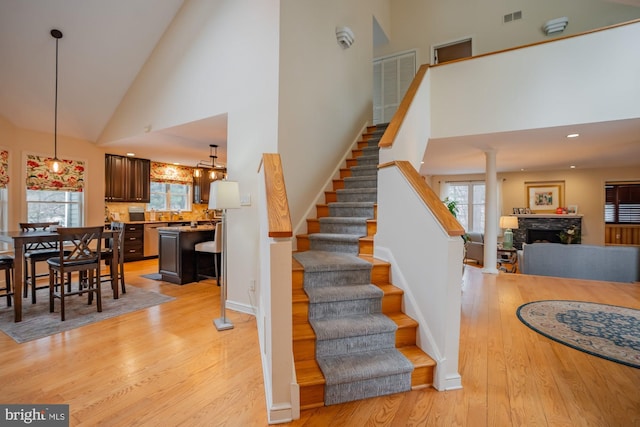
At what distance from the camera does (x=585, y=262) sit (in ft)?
16.9

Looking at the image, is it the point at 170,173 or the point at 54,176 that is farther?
the point at 170,173

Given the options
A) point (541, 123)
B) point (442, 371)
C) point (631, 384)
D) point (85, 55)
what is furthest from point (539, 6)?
point (85, 55)

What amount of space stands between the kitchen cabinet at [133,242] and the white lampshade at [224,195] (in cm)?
457

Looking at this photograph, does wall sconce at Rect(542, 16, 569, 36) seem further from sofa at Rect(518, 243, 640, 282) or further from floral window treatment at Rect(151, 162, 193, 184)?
floral window treatment at Rect(151, 162, 193, 184)

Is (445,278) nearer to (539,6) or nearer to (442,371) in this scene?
(442,371)

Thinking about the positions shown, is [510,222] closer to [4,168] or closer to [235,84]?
[235,84]

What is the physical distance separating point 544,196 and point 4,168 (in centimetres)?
1206

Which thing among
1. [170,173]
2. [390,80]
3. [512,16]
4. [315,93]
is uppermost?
[512,16]

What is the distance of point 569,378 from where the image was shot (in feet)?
7.07

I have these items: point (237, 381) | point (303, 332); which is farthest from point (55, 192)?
point (303, 332)

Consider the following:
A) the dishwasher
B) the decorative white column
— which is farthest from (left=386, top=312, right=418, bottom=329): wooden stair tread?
the dishwasher

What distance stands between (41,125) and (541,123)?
7.62 metres

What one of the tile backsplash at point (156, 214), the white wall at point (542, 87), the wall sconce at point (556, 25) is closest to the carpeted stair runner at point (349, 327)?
the white wall at point (542, 87)

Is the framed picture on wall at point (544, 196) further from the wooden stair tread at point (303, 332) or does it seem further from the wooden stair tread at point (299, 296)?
the wooden stair tread at point (303, 332)
